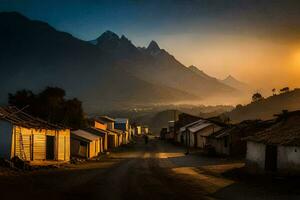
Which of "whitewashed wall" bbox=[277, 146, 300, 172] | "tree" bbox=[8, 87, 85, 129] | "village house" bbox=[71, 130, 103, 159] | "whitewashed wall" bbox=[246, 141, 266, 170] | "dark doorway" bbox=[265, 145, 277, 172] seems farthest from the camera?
"tree" bbox=[8, 87, 85, 129]

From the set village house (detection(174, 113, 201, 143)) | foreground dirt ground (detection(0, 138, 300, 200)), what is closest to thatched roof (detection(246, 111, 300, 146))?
foreground dirt ground (detection(0, 138, 300, 200))

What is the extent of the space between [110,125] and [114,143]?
32.9m

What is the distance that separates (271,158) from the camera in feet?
109

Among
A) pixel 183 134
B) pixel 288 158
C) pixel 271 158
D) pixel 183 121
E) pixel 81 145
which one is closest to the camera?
pixel 288 158

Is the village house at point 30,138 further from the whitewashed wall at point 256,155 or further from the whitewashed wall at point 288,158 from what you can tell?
the whitewashed wall at point 288,158

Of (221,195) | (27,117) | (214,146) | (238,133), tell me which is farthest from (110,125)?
(221,195)

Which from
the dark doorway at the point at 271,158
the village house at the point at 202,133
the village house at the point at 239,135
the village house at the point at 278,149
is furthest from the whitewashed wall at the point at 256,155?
the village house at the point at 202,133

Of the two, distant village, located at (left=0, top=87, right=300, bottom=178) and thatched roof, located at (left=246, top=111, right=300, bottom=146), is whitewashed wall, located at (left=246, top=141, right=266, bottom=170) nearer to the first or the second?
distant village, located at (left=0, top=87, right=300, bottom=178)

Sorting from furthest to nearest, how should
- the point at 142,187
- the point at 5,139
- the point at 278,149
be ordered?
the point at 5,139 < the point at 278,149 < the point at 142,187

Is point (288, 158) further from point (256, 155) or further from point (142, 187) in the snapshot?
point (142, 187)

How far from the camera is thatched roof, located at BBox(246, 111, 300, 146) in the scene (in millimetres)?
30772

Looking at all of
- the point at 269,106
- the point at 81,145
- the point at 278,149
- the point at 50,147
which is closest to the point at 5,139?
the point at 50,147

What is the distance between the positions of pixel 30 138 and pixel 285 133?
21.8m

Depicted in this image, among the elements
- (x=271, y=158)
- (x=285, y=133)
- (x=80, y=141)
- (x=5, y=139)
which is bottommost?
(x=271, y=158)
